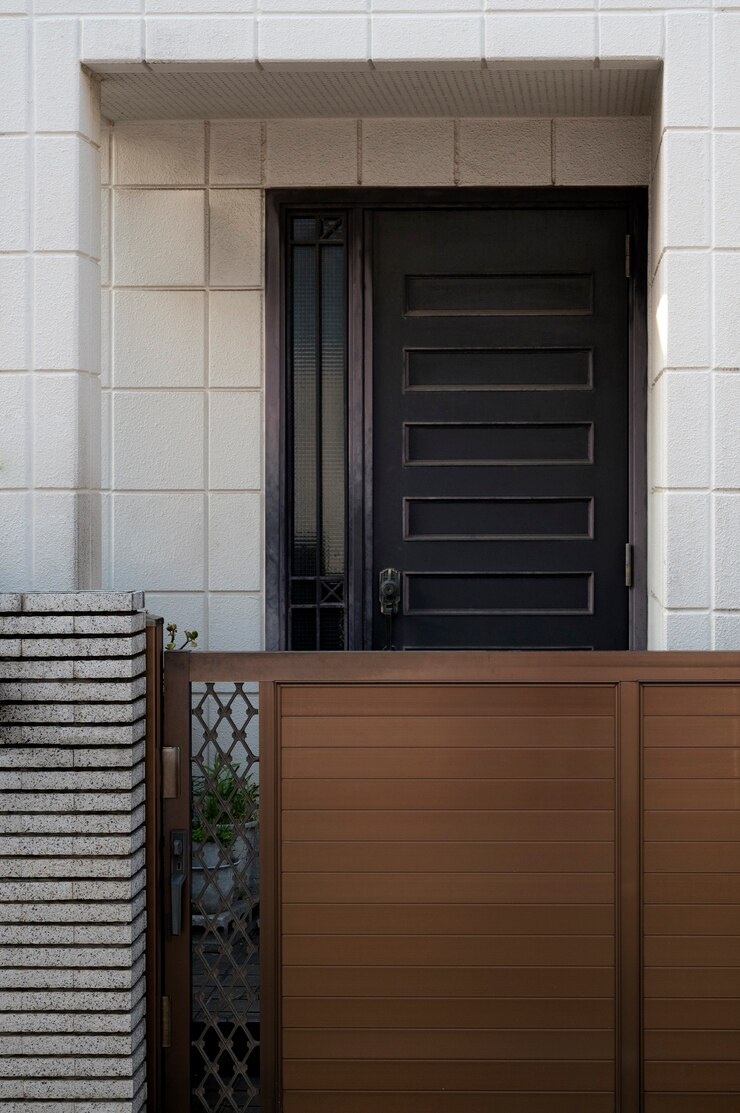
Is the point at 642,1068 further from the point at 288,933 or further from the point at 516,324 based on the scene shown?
the point at 516,324

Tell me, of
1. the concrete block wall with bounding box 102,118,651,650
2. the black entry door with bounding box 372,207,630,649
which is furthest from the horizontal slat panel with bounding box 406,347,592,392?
the concrete block wall with bounding box 102,118,651,650

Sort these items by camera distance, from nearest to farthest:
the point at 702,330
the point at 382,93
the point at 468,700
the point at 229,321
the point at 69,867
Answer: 1. the point at 69,867
2. the point at 468,700
3. the point at 702,330
4. the point at 382,93
5. the point at 229,321

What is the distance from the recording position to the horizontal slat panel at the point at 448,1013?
299 centimetres

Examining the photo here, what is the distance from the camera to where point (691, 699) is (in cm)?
302

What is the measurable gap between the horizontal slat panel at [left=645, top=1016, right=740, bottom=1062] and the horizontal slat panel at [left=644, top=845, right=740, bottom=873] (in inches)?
16.3

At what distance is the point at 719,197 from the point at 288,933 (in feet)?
8.40

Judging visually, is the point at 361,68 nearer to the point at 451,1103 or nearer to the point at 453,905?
the point at 453,905

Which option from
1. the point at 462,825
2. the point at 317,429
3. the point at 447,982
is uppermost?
the point at 317,429

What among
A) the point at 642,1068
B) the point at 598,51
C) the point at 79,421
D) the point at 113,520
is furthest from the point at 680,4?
the point at 642,1068

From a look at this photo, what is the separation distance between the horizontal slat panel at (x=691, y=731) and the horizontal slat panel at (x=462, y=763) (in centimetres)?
5

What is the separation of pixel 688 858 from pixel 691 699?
0.43 metres

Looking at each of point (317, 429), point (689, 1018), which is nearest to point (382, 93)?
point (317, 429)

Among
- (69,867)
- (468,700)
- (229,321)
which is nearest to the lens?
(69,867)

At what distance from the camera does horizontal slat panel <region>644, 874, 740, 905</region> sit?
118 inches
